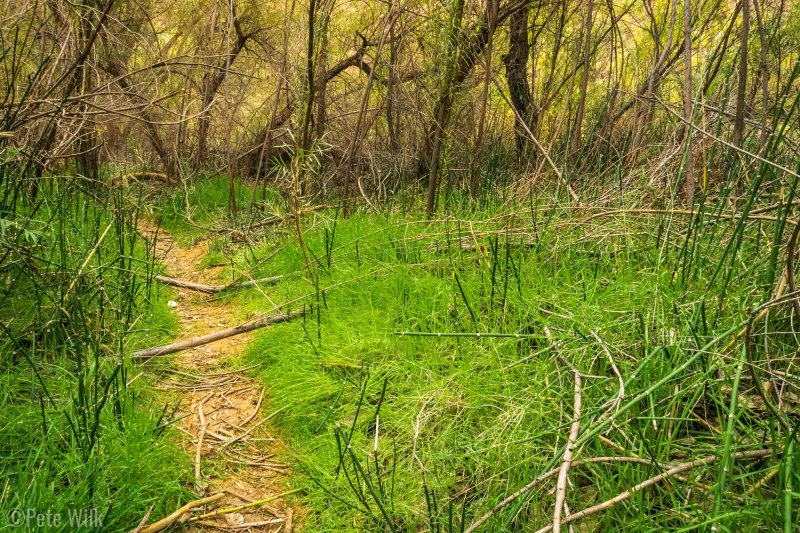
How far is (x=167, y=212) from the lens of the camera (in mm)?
5633

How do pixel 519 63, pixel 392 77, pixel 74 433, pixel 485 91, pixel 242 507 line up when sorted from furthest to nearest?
pixel 519 63, pixel 392 77, pixel 485 91, pixel 242 507, pixel 74 433

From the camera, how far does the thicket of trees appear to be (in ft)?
8.80

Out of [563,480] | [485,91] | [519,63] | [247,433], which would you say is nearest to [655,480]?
[563,480]

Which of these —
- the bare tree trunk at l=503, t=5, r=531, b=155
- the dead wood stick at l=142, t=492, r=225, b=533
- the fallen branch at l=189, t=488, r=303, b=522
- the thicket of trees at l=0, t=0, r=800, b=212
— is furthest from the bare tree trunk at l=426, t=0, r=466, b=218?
the dead wood stick at l=142, t=492, r=225, b=533

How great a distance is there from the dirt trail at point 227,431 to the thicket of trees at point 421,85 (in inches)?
42.5

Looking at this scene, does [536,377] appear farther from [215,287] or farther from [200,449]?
[215,287]

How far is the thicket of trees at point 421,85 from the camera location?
2.68m

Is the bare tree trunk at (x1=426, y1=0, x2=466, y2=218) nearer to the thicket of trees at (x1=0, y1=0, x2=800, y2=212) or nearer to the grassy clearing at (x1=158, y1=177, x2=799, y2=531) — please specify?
the thicket of trees at (x1=0, y1=0, x2=800, y2=212)

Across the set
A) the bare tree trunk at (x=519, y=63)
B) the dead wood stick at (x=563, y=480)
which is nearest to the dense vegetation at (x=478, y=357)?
the dead wood stick at (x=563, y=480)

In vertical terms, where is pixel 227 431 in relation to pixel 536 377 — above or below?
below

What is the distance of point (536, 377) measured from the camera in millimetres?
1729

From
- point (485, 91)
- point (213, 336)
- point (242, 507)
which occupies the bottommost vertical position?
point (242, 507)

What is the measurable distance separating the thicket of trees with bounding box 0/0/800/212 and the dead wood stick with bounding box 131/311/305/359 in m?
0.80

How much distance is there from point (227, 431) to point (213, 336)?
0.74 metres
